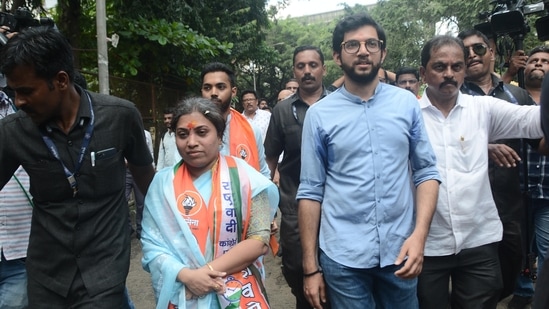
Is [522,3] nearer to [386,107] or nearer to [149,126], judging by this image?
[386,107]

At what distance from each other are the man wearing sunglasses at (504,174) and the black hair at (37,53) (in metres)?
2.54

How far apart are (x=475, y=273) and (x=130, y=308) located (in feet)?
6.46

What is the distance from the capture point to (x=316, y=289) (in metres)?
2.18

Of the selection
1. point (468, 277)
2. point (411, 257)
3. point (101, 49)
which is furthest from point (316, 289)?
point (101, 49)

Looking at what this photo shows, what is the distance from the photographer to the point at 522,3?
354 cm

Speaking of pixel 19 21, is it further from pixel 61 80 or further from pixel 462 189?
pixel 462 189

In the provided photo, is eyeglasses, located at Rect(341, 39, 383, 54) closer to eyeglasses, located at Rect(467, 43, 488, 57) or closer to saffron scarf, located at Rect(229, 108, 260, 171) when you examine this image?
saffron scarf, located at Rect(229, 108, 260, 171)

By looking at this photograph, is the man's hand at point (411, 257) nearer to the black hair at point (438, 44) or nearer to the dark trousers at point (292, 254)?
the black hair at point (438, 44)

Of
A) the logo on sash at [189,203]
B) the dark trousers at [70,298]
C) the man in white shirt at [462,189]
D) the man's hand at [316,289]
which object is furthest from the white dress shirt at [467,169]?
the dark trousers at [70,298]

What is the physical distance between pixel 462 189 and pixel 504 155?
1.20 feet

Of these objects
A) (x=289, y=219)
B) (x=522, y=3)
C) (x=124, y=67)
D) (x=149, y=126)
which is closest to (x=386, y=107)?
(x=289, y=219)

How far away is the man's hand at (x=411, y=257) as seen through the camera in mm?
1978

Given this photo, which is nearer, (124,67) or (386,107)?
(386,107)

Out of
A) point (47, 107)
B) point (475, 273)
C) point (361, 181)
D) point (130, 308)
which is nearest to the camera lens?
point (47, 107)
